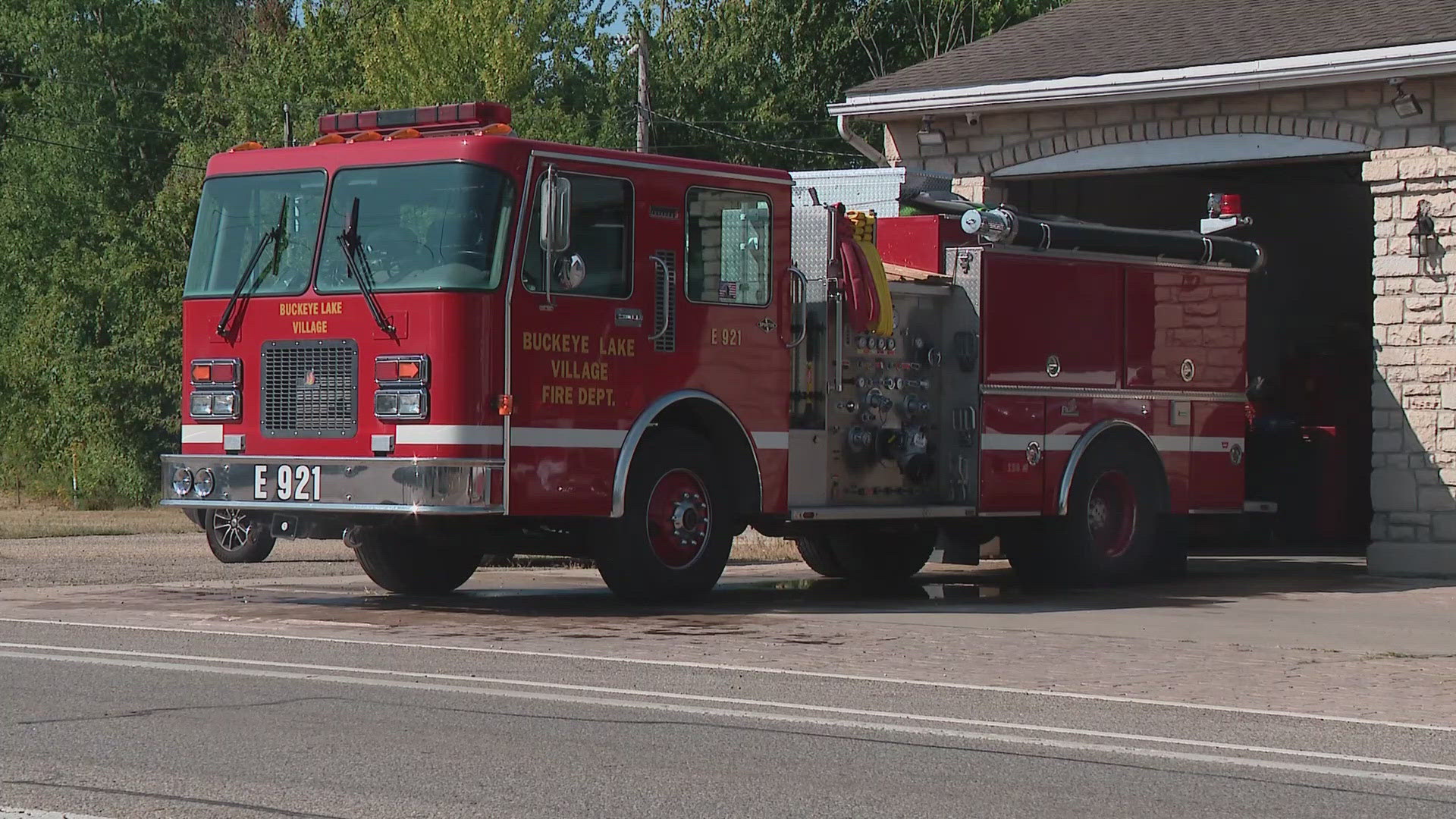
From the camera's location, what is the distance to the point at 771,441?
1401 cm

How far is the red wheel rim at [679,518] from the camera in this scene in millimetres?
13422

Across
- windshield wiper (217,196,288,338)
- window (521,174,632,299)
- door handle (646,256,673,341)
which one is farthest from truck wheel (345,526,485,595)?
window (521,174,632,299)

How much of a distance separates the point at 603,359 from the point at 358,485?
1.73 meters

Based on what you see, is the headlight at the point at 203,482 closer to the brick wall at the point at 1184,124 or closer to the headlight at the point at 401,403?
the headlight at the point at 401,403

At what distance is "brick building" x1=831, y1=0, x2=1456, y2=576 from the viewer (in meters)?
18.0

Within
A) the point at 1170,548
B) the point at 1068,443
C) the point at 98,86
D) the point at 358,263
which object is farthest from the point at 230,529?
the point at 98,86

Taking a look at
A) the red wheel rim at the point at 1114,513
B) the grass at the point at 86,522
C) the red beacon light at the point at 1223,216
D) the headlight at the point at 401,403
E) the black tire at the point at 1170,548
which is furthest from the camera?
the grass at the point at 86,522

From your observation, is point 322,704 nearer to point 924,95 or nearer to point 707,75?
point 924,95

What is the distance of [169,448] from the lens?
3816 cm

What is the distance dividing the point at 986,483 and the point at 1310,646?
3698 mm

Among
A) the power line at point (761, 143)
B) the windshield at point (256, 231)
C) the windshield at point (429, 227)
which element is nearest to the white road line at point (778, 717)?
the windshield at point (429, 227)

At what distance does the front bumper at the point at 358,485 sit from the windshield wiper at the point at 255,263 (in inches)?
34.6

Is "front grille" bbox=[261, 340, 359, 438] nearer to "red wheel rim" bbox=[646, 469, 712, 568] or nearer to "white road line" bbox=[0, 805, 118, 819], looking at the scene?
"red wheel rim" bbox=[646, 469, 712, 568]

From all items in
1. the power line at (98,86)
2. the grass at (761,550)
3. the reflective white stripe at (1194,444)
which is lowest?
the grass at (761,550)
